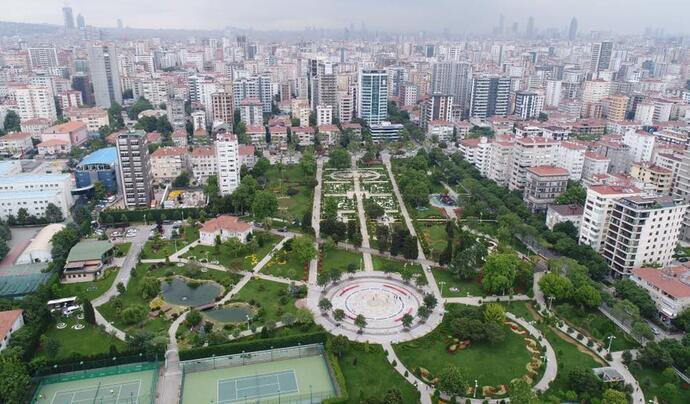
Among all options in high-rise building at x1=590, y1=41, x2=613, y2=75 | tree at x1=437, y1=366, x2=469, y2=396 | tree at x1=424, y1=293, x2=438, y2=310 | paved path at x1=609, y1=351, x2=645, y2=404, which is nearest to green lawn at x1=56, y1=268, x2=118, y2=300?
tree at x1=424, y1=293, x2=438, y2=310

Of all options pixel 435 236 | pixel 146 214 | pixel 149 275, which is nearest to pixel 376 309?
pixel 435 236

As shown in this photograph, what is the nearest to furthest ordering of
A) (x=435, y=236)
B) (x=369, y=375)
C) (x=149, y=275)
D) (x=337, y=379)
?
(x=337, y=379), (x=369, y=375), (x=149, y=275), (x=435, y=236)

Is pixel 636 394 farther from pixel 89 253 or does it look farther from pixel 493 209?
pixel 89 253

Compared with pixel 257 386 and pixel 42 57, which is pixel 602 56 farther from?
pixel 42 57

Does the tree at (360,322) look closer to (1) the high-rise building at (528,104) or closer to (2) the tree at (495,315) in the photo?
(2) the tree at (495,315)

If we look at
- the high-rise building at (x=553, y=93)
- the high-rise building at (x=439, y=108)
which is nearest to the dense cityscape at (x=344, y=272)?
the high-rise building at (x=439, y=108)
